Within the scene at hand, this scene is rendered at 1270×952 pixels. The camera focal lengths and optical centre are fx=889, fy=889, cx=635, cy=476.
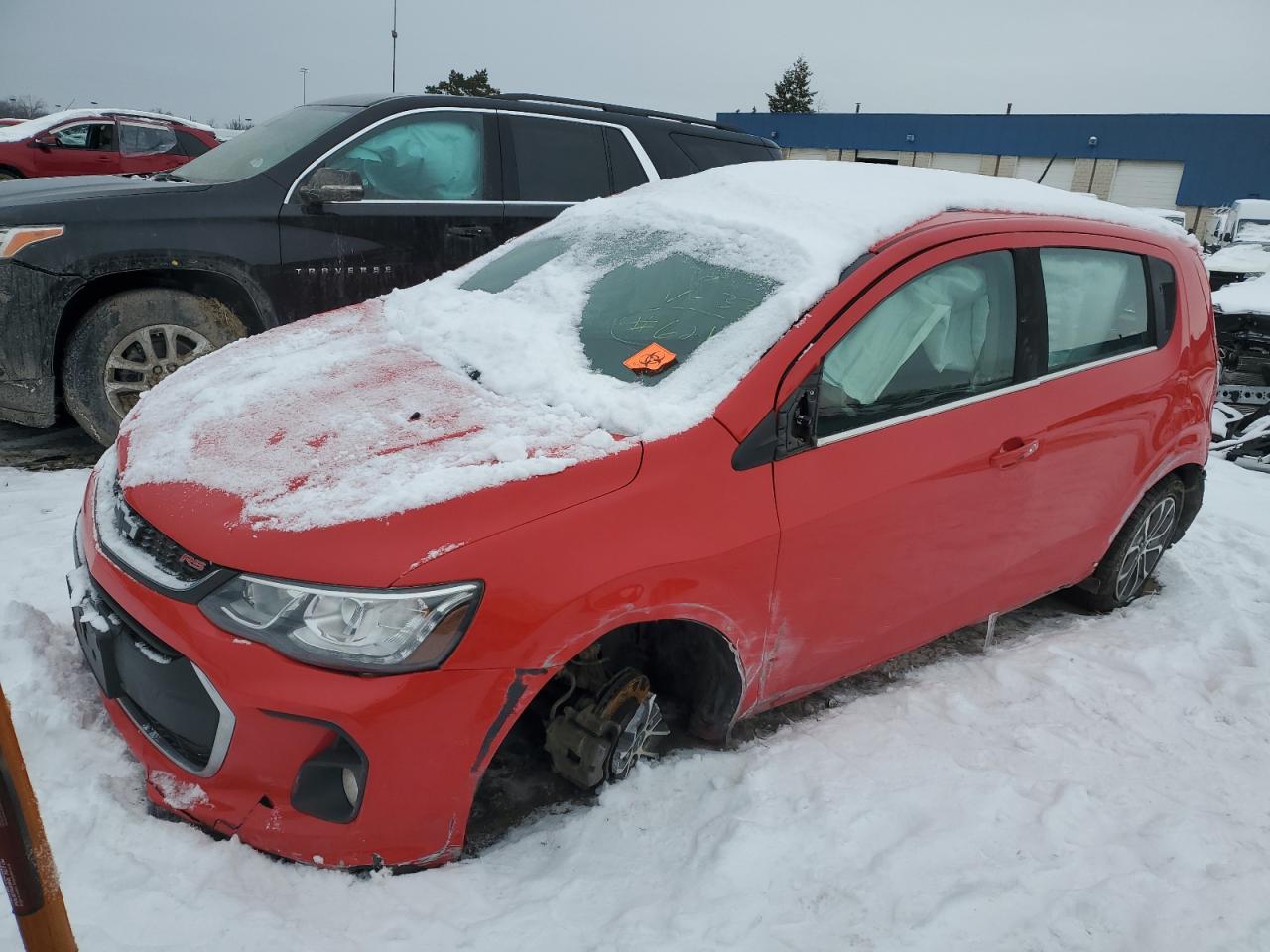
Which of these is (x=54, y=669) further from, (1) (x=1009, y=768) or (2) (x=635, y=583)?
(1) (x=1009, y=768)

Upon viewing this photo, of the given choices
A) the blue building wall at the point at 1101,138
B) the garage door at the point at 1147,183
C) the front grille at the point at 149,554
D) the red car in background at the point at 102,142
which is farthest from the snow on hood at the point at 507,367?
the garage door at the point at 1147,183

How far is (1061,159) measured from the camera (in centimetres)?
3712

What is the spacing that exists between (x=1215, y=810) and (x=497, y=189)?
14.7ft

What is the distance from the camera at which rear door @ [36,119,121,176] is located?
41.8 ft

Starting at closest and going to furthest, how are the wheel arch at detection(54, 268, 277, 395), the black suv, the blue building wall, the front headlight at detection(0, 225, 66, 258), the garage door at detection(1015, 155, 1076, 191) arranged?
the front headlight at detection(0, 225, 66, 258) < the black suv < the wheel arch at detection(54, 268, 277, 395) < the blue building wall < the garage door at detection(1015, 155, 1076, 191)

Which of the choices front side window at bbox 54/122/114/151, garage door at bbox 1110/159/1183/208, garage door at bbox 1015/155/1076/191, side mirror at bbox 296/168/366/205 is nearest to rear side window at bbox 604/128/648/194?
side mirror at bbox 296/168/366/205

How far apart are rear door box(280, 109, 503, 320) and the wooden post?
383cm

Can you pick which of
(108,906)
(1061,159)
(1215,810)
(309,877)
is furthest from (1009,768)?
(1061,159)

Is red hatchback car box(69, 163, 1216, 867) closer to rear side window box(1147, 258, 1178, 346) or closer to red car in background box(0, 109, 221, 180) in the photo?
rear side window box(1147, 258, 1178, 346)

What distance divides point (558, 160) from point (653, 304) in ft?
9.90

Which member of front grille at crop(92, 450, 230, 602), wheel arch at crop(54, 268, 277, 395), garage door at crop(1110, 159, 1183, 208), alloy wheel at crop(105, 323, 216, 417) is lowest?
alloy wheel at crop(105, 323, 216, 417)

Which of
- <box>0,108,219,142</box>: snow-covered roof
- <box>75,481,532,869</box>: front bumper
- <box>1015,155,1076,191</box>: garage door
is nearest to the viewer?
<box>75,481,532,869</box>: front bumper

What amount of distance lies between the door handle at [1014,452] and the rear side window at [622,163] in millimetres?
3428

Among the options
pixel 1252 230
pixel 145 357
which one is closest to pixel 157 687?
pixel 145 357
